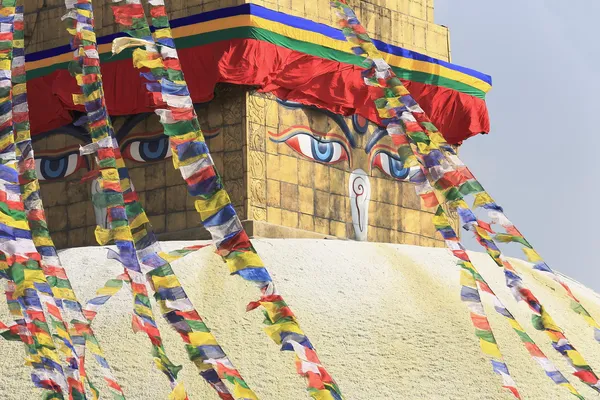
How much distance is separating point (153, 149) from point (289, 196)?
83.3 inches

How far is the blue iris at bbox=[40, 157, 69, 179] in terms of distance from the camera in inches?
763

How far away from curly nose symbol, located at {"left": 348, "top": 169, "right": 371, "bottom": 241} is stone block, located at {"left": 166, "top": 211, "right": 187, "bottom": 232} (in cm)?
257

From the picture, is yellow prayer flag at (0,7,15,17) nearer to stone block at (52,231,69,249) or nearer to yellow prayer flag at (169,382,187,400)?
yellow prayer flag at (169,382,187,400)

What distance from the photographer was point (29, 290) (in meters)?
9.01

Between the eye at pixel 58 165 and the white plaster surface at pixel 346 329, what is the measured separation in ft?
10.4

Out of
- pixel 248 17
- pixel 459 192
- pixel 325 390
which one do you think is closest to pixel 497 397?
pixel 459 192

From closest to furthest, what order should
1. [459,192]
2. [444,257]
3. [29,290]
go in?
[29,290], [459,192], [444,257]

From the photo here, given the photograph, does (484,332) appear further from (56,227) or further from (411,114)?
(56,227)

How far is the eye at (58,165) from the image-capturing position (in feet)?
63.1

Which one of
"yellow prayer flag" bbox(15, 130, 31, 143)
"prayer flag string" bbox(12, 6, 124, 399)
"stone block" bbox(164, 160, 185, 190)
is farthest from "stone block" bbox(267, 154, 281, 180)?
"yellow prayer flag" bbox(15, 130, 31, 143)

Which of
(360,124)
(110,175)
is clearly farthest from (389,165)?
(110,175)

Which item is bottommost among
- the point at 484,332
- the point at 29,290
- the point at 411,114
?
the point at 484,332

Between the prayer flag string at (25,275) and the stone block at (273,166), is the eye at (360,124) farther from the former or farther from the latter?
the prayer flag string at (25,275)

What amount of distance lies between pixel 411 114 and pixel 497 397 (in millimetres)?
3758
